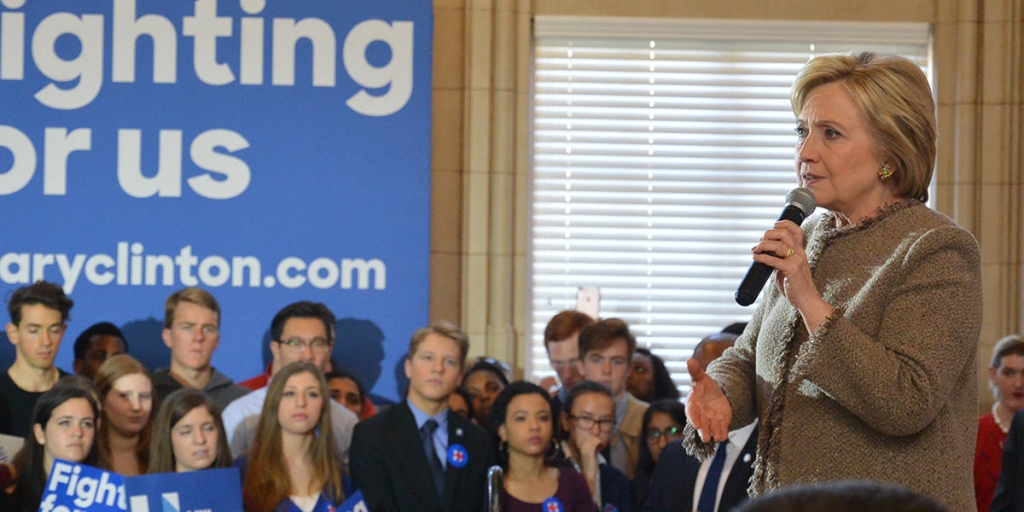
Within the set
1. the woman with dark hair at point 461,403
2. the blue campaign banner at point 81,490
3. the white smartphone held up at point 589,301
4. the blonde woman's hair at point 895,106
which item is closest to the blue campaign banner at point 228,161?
the woman with dark hair at point 461,403

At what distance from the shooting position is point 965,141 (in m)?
7.81

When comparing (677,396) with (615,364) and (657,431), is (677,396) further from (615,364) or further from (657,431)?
(657,431)

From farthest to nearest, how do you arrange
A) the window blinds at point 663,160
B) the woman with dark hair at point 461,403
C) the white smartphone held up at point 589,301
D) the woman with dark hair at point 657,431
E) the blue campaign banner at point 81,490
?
the window blinds at point 663,160 → the white smartphone held up at point 589,301 → the woman with dark hair at point 461,403 → the woman with dark hair at point 657,431 → the blue campaign banner at point 81,490

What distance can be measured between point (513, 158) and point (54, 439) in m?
3.79

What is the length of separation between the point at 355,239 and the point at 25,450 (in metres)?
2.39

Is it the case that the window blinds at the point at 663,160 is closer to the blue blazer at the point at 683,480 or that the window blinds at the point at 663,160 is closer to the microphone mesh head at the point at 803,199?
the blue blazer at the point at 683,480

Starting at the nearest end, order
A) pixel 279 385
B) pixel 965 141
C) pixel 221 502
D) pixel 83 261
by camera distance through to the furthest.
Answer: pixel 221 502 < pixel 279 385 < pixel 83 261 < pixel 965 141

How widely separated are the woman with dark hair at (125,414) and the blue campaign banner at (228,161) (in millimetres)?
1228

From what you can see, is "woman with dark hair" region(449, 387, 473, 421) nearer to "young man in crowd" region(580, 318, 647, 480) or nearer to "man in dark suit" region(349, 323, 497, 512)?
"man in dark suit" region(349, 323, 497, 512)

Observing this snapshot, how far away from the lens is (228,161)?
6750mm

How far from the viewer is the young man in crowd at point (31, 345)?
533 cm

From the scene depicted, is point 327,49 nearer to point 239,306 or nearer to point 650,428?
point 239,306

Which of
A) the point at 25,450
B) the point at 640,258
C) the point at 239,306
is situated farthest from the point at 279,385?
Result: the point at 640,258

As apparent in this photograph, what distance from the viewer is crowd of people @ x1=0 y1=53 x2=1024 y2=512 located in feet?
6.44
